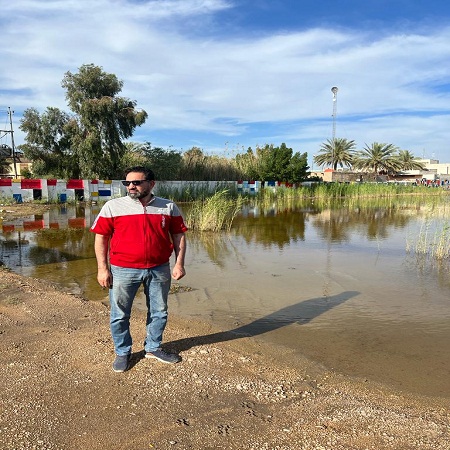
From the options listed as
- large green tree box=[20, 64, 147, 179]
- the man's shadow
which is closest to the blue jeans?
the man's shadow

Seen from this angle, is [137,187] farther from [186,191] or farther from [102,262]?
[186,191]

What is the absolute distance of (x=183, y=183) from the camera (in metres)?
26.2

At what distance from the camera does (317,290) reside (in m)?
6.54

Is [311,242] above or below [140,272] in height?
below

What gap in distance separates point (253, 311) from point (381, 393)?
2.42 m

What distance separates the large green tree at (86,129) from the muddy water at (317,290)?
1313 cm

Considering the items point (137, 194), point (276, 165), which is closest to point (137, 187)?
point (137, 194)

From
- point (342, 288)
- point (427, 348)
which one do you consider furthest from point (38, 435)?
point (342, 288)

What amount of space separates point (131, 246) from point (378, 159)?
59.2 metres

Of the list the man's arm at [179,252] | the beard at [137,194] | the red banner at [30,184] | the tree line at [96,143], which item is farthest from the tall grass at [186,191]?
the beard at [137,194]

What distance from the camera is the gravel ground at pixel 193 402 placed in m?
2.48

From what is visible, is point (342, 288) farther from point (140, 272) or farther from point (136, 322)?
point (140, 272)

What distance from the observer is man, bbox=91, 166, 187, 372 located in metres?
3.30

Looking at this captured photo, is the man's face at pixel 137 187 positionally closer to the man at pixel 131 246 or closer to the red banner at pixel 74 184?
the man at pixel 131 246
